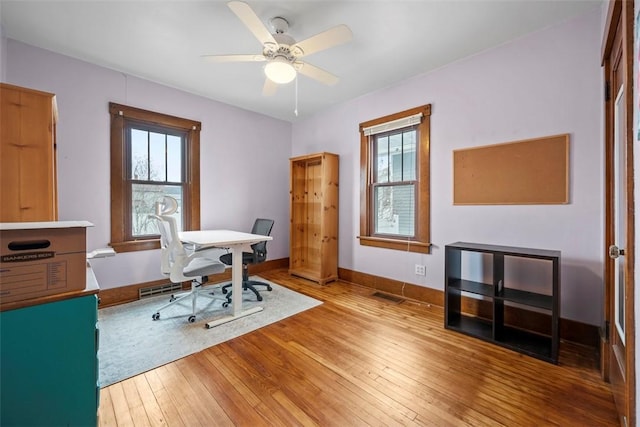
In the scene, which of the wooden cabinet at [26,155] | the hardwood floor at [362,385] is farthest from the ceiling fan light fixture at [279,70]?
the hardwood floor at [362,385]

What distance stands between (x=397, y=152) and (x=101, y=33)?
3264 millimetres

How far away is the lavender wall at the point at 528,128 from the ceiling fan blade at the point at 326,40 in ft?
5.23

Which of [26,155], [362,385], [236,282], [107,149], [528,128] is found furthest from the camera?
[107,149]

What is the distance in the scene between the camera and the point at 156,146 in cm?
350

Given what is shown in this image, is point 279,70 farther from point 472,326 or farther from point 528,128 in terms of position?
point 472,326

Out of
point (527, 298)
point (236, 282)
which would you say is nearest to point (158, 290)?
point (236, 282)

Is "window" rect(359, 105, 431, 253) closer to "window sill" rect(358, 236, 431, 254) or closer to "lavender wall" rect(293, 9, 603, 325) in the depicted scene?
"window sill" rect(358, 236, 431, 254)

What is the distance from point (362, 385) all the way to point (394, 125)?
2859mm

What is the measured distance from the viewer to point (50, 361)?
1.13 meters

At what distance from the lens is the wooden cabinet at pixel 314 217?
13.1 ft

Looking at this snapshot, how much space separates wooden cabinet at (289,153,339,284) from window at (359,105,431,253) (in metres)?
0.48

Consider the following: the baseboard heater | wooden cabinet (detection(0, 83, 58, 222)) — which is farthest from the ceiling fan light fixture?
the baseboard heater

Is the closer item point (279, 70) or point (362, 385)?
point (362, 385)

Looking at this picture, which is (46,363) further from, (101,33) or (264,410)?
(101,33)
